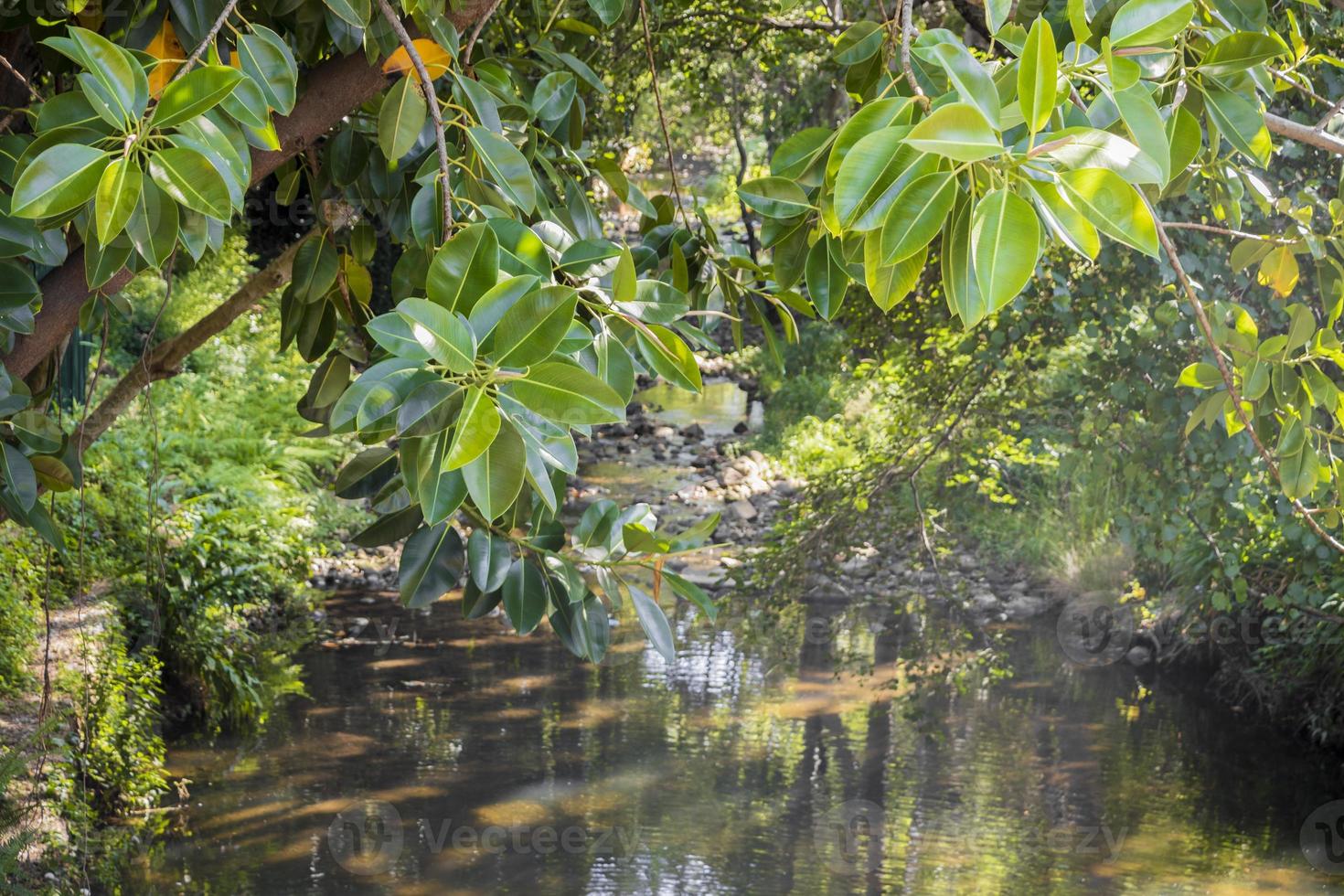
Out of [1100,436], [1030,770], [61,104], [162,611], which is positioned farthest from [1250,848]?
[61,104]

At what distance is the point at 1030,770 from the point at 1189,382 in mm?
4117

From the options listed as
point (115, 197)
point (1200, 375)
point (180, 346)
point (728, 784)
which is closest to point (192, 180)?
point (115, 197)

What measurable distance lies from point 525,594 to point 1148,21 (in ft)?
3.11

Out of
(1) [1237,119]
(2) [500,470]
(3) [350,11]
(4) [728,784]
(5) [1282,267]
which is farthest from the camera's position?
(4) [728,784]

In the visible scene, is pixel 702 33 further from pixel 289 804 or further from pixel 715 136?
pixel 715 136

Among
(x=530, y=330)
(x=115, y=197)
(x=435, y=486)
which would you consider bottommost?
(x=435, y=486)

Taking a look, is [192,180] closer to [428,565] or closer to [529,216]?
[529,216]

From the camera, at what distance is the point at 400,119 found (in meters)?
1.34

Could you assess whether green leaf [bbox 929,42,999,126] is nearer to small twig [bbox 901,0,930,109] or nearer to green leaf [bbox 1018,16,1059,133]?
green leaf [bbox 1018,16,1059,133]

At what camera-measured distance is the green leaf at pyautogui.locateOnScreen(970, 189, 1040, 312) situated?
2.37 ft

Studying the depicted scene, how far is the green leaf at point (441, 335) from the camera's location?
841mm

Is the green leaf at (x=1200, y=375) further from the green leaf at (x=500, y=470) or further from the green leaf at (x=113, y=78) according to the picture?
the green leaf at (x=113, y=78)

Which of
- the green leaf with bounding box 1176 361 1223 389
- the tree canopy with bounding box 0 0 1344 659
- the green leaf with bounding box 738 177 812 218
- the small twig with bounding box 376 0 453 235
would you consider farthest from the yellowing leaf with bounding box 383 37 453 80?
the green leaf with bounding box 1176 361 1223 389

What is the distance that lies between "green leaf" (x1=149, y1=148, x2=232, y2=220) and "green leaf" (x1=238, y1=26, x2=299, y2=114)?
0.97 ft
